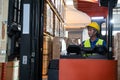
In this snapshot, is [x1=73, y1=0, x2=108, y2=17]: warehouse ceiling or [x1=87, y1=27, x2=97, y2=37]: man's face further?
[x1=73, y1=0, x2=108, y2=17]: warehouse ceiling

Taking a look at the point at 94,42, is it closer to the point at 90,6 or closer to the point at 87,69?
the point at 87,69

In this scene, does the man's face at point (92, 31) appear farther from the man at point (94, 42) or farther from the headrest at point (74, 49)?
→ the headrest at point (74, 49)

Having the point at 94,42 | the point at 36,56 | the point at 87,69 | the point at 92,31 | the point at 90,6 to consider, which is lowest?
the point at 87,69

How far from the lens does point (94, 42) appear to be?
3342 mm

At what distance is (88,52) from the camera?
2898mm

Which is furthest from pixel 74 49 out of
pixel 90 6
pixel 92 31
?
pixel 90 6

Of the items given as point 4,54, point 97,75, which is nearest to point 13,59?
point 4,54

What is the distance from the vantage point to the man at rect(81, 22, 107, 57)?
112 inches

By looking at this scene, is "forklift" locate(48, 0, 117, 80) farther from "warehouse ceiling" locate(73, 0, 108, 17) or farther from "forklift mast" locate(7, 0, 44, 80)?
"warehouse ceiling" locate(73, 0, 108, 17)

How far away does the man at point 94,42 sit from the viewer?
9.36 feet

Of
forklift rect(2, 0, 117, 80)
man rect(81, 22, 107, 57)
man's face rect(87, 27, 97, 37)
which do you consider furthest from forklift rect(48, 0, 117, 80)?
man's face rect(87, 27, 97, 37)

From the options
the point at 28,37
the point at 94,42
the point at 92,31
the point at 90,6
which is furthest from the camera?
the point at 90,6

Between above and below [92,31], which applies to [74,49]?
below

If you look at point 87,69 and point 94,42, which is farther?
point 94,42
